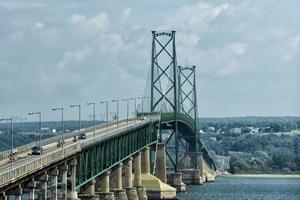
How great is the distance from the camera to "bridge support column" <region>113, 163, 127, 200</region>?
5797 inches

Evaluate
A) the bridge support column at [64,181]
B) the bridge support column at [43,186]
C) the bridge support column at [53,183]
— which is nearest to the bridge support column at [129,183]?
the bridge support column at [64,181]

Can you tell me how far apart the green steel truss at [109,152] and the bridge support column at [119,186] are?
1.68 metres

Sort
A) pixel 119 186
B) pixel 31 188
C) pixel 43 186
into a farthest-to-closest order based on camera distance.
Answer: pixel 119 186 < pixel 43 186 < pixel 31 188

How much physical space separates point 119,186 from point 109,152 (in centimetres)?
993

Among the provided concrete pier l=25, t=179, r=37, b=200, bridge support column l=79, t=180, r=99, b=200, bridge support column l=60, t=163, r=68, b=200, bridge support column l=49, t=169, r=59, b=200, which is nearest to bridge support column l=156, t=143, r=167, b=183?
bridge support column l=79, t=180, r=99, b=200

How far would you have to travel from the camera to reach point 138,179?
169m

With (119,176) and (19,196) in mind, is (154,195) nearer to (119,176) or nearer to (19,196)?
→ (119,176)

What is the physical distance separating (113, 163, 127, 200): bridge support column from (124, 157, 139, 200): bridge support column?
16.5 feet

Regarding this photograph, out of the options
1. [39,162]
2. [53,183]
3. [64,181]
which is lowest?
[53,183]

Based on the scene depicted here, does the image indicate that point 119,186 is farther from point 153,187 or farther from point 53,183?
point 53,183

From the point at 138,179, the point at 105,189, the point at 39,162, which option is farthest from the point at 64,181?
the point at 138,179

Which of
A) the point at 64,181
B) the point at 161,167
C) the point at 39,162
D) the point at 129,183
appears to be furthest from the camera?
the point at 161,167

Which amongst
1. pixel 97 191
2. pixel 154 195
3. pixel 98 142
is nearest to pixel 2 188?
pixel 98 142

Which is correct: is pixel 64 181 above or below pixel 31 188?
above
